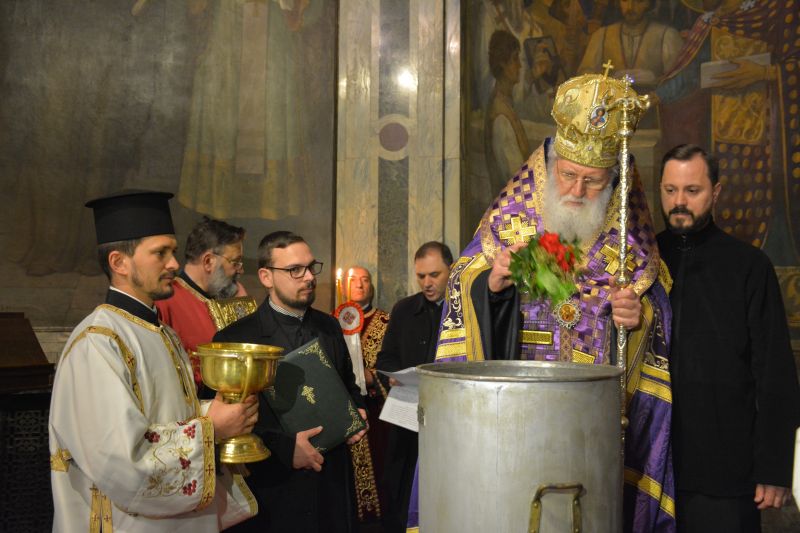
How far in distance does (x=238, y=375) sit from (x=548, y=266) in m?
1.08

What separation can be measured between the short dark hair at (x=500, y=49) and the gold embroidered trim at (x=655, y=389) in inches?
229

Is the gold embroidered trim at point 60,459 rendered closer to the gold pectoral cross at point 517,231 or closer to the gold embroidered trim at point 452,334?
the gold embroidered trim at point 452,334

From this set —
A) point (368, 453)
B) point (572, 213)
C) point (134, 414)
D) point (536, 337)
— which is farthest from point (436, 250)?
point (134, 414)

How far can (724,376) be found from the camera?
3100 millimetres

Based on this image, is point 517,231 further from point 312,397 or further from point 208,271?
point 208,271

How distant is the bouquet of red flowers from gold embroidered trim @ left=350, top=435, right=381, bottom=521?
96.7 inches

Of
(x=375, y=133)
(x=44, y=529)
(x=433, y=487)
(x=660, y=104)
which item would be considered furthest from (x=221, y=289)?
(x=660, y=104)

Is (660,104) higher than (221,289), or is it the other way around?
(660,104)

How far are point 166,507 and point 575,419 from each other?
130 centimetres

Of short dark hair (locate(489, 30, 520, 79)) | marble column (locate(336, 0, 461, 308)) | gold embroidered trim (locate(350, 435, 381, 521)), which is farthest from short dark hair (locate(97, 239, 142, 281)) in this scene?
short dark hair (locate(489, 30, 520, 79))

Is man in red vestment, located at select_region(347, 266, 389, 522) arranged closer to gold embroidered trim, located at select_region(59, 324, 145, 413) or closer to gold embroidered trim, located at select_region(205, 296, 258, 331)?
gold embroidered trim, located at select_region(205, 296, 258, 331)

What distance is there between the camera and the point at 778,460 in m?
2.96

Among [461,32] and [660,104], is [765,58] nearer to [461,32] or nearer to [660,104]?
[660,104]

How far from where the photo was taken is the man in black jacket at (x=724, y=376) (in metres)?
3.01
